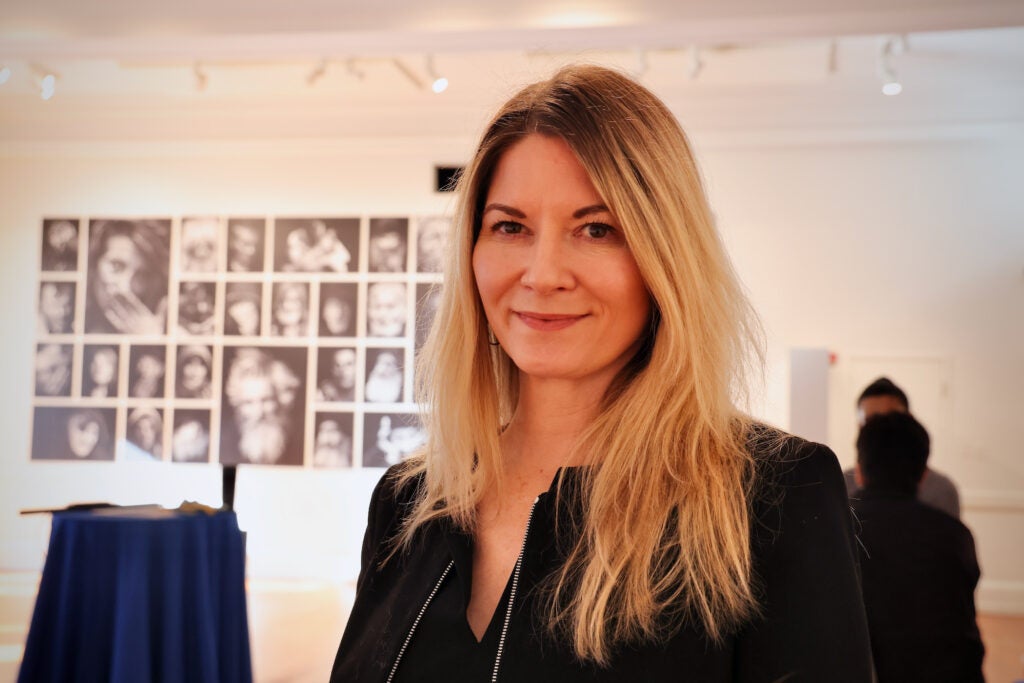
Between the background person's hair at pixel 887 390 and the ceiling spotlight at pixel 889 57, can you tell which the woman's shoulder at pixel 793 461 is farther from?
the ceiling spotlight at pixel 889 57

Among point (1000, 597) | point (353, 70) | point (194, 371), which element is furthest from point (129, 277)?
point (1000, 597)

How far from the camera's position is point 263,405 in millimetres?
9562

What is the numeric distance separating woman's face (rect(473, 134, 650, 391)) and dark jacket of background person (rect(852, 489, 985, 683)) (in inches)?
93.8

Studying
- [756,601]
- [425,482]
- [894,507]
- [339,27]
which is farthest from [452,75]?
[756,601]

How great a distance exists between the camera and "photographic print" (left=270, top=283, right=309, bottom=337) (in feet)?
31.3

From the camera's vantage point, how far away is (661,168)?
1.70m

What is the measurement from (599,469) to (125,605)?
2.62 m

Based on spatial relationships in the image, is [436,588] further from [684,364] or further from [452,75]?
[452,75]

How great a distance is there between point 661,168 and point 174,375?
8841 millimetres

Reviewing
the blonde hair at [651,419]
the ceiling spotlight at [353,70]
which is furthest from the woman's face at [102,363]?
the blonde hair at [651,419]

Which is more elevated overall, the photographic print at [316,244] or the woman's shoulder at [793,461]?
the photographic print at [316,244]

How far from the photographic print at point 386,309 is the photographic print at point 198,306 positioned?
63.1 inches

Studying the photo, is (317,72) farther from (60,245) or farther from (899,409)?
(899,409)

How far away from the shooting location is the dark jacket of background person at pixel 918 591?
377 cm
